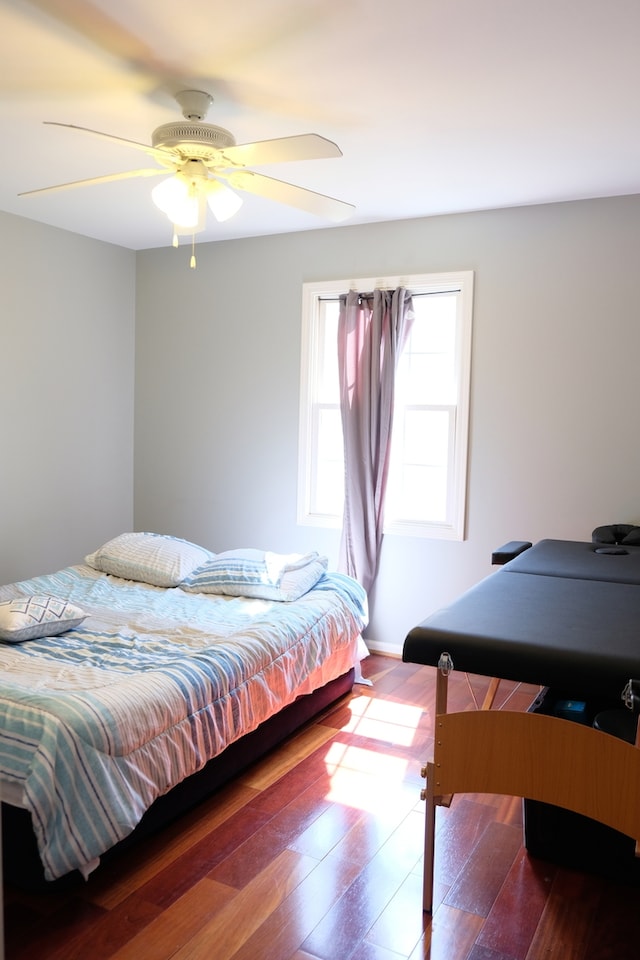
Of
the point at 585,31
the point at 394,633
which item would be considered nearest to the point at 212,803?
the point at 394,633

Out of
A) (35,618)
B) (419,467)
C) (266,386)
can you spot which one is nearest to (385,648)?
(419,467)

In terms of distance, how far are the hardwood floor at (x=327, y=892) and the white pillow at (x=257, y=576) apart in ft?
3.15

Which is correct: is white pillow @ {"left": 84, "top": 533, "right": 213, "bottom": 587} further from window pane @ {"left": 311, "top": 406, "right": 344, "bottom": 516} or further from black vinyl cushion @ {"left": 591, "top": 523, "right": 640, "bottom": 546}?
black vinyl cushion @ {"left": 591, "top": 523, "right": 640, "bottom": 546}

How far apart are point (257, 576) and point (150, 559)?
2.11 ft

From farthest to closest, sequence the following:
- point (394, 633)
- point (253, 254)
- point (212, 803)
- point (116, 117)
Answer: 1. point (253, 254)
2. point (394, 633)
3. point (116, 117)
4. point (212, 803)

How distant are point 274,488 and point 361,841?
2.59 meters

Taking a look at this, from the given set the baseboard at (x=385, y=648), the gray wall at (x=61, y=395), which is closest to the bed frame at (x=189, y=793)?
the baseboard at (x=385, y=648)

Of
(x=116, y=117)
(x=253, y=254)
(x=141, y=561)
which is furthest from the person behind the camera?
(x=253, y=254)

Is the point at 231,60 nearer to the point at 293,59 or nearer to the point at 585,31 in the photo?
the point at 293,59

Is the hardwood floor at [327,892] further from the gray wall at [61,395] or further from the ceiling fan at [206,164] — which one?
the gray wall at [61,395]

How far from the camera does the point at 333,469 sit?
15.0 feet

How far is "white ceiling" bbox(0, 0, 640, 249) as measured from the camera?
209 cm

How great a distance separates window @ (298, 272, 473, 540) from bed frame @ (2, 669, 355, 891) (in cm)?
111

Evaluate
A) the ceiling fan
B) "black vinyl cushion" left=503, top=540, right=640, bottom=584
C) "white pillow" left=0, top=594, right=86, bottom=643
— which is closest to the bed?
"white pillow" left=0, top=594, right=86, bottom=643
